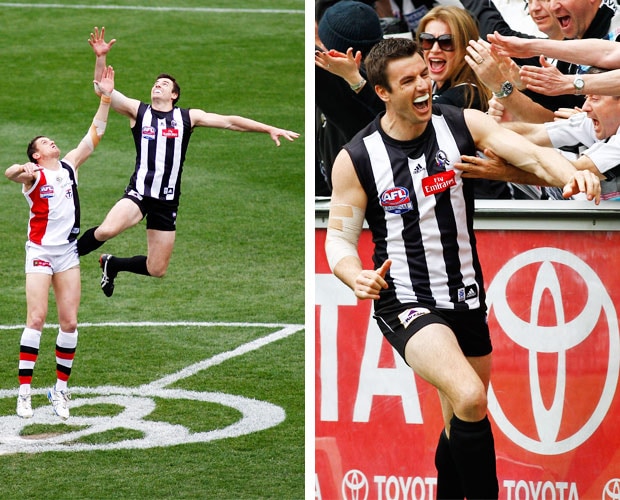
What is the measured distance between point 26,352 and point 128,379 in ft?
4.41

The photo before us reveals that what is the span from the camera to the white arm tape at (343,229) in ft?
18.2

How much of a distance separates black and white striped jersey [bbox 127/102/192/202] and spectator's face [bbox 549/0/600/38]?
300 centimetres

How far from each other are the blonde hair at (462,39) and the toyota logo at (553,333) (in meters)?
0.77

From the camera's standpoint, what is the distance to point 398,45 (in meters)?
5.58

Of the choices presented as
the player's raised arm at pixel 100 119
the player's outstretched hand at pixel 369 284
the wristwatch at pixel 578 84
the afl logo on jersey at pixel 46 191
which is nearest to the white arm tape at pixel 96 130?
the player's raised arm at pixel 100 119

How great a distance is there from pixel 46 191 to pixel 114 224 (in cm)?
48

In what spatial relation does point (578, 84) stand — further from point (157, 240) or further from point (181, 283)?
point (181, 283)

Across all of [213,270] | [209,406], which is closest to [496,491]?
[209,406]

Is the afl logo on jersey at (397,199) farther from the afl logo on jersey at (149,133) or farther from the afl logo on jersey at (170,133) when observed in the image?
the afl logo on jersey at (149,133)

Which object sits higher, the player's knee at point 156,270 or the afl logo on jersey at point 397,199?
the afl logo on jersey at point 397,199

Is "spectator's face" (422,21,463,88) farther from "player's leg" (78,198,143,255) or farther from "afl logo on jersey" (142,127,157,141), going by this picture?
"player's leg" (78,198,143,255)

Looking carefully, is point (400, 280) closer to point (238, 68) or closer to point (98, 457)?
point (98, 457)

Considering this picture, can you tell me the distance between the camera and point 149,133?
844cm

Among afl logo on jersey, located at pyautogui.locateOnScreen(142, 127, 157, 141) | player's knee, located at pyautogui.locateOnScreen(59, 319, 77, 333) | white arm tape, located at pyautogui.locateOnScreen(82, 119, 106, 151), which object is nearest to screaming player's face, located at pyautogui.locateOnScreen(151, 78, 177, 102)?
afl logo on jersey, located at pyautogui.locateOnScreen(142, 127, 157, 141)
